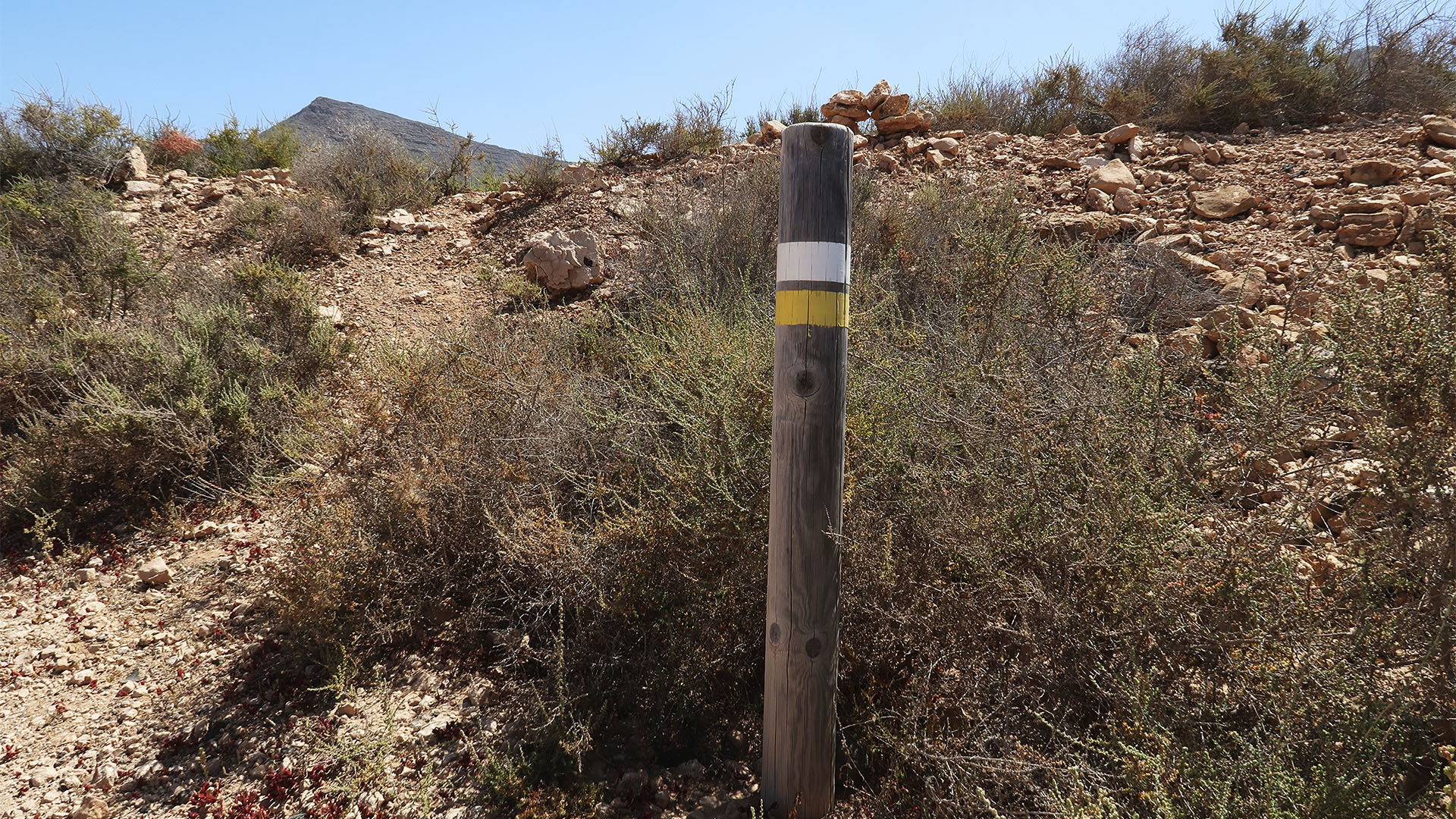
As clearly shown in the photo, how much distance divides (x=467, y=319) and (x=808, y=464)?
178 inches

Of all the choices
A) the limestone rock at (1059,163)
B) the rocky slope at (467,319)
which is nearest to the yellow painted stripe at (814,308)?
the rocky slope at (467,319)

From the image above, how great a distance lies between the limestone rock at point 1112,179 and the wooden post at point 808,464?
5.29m

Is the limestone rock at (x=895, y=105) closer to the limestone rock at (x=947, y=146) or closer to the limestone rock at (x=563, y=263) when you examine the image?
the limestone rock at (x=947, y=146)

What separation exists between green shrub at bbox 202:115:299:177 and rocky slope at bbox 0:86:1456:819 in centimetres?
122

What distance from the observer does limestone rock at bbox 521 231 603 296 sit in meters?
6.23

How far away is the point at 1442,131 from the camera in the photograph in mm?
5859

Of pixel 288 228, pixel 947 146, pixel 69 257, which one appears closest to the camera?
pixel 69 257

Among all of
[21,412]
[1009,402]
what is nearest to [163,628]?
[21,412]

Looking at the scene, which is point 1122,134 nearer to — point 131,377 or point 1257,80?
point 1257,80

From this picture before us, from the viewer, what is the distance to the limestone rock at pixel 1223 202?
573 cm

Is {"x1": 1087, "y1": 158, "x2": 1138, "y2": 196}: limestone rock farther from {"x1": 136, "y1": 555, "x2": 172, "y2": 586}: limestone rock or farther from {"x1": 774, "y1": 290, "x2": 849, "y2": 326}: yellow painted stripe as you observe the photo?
{"x1": 136, "y1": 555, "x2": 172, "y2": 586}: limestone rock

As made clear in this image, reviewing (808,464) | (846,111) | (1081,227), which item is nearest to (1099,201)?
(1081,227)

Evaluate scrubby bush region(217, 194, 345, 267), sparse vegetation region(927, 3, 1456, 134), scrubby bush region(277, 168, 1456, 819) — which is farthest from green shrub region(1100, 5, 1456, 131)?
scrubby bush region(217, 194, 345, 267)

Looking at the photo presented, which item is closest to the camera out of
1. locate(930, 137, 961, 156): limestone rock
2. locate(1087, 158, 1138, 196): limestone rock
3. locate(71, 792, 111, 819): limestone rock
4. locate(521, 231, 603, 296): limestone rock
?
locate(71, 792, 111, 819): limestone rock
